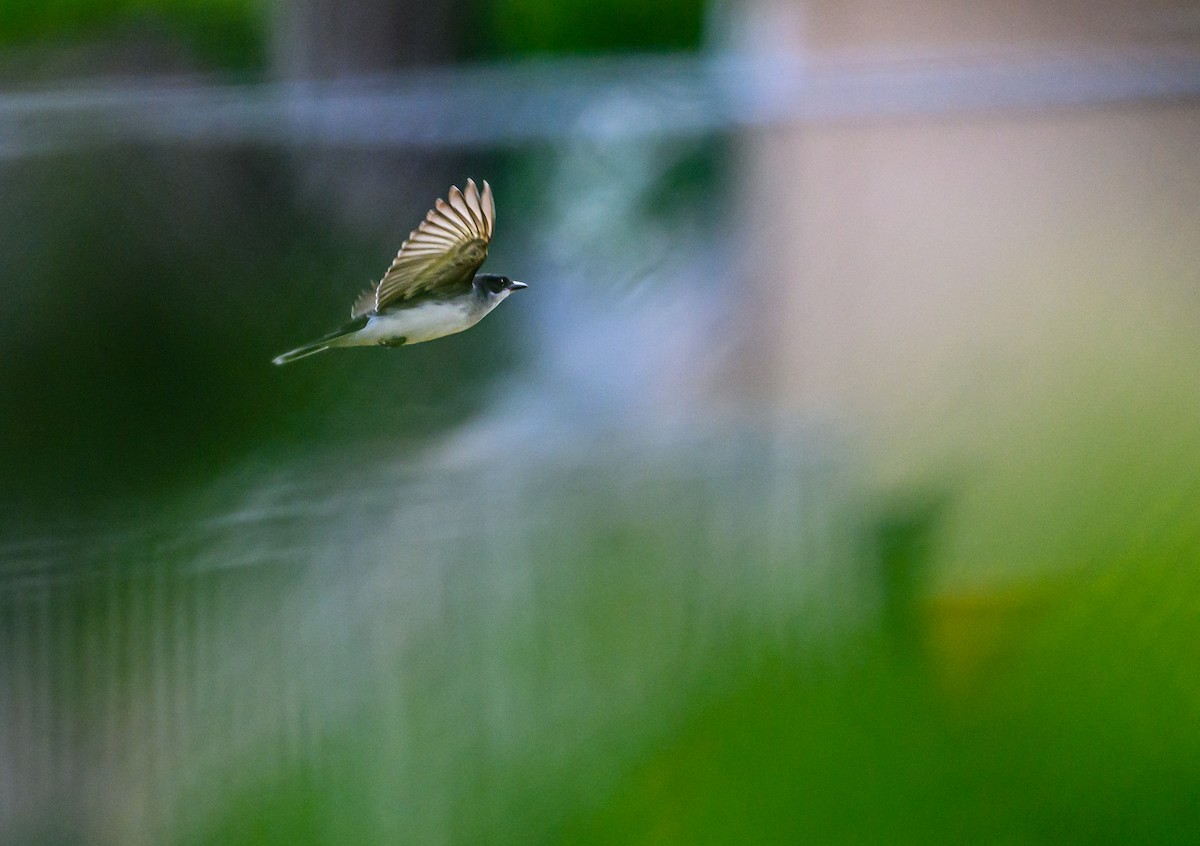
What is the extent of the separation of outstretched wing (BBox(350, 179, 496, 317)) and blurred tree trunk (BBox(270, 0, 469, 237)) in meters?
0.79

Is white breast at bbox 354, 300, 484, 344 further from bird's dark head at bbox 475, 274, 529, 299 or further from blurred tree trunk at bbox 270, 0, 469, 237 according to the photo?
blurred tree trunk at bbox 270, 0, 469, 237

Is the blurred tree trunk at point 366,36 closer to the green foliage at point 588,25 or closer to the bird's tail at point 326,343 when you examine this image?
the green foliage at point 588,25

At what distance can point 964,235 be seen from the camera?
4.25ft

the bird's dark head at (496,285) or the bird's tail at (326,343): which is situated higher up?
the bird's dark head at (496,285)

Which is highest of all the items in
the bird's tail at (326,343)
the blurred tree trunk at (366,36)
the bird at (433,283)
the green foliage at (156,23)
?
the green foliage at (156,23)

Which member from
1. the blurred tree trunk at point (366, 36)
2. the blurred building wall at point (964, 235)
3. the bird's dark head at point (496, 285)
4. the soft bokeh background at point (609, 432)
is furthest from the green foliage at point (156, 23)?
the bird's dark head at point (496, 285)

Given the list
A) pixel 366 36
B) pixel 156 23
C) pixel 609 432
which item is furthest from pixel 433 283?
pixel 156 23

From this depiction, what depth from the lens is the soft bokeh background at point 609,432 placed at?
0.60m

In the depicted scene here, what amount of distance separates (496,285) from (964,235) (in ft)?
3.52

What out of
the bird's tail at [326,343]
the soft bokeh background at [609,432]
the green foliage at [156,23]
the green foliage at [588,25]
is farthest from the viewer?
the green foliage at [588,25]

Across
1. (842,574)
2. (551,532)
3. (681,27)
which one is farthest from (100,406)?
(681,27)

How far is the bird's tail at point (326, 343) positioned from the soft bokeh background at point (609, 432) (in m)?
0.32

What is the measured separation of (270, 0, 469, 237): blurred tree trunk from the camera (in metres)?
1.11

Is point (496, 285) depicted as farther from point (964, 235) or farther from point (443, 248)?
point (964, 235)
